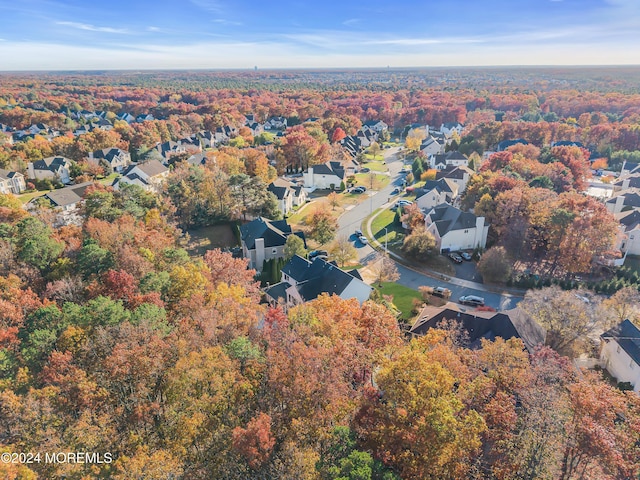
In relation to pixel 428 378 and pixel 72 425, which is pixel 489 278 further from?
pixel 72 425

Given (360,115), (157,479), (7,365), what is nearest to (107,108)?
(360,115)

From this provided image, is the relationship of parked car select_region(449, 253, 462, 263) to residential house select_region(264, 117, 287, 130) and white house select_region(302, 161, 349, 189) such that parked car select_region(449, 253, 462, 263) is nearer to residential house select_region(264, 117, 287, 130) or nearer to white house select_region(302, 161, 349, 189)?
white house select_region(302, 161, 349, 189)

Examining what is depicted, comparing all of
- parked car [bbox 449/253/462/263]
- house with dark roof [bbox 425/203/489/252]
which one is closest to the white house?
house with dark roof [bbox 425/203/489/252]

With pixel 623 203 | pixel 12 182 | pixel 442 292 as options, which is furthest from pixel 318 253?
pixel 12 182

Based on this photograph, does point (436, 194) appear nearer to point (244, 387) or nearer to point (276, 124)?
point (244, 387)

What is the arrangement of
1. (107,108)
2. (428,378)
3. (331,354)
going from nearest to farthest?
1. (428,378)
2. (331,354)
3. (107,108)

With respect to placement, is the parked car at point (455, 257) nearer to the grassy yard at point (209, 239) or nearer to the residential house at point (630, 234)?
the residential house at point (630, 234)

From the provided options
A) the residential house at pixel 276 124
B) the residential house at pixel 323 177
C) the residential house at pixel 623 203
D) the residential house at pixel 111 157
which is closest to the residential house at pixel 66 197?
the residential house at pixel 111 157
